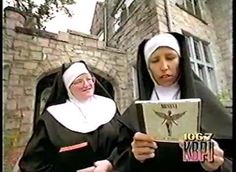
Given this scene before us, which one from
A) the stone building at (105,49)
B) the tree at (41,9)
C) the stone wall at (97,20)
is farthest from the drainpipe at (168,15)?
the tree at (41,9)

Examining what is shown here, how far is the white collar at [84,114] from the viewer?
80 centimetres

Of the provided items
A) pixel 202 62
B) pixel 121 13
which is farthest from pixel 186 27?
pixel 121 13

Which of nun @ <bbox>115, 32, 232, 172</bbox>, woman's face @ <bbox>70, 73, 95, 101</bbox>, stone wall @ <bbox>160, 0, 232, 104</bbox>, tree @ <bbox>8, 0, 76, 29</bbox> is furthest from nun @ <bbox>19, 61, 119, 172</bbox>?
stone wall @ <bbox>160, 0, 232, 104</bbox>

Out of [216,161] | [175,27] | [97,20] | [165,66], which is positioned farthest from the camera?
[97,20]

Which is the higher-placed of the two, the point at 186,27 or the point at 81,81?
the point at 186,27

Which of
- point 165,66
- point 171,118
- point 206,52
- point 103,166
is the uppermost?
point 206,52

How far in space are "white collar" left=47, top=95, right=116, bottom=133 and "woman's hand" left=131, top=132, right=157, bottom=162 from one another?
1.07 feet

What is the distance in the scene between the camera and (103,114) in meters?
0.84

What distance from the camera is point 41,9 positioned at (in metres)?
1.00

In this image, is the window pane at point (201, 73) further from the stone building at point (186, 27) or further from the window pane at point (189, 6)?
the window pane at point (189, 6)

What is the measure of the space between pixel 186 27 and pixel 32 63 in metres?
0.58

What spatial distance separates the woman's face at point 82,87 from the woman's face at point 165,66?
299 millimetres

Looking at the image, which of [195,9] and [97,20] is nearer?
[195,9]

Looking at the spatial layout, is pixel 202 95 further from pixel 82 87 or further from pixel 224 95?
pixel 82 87
